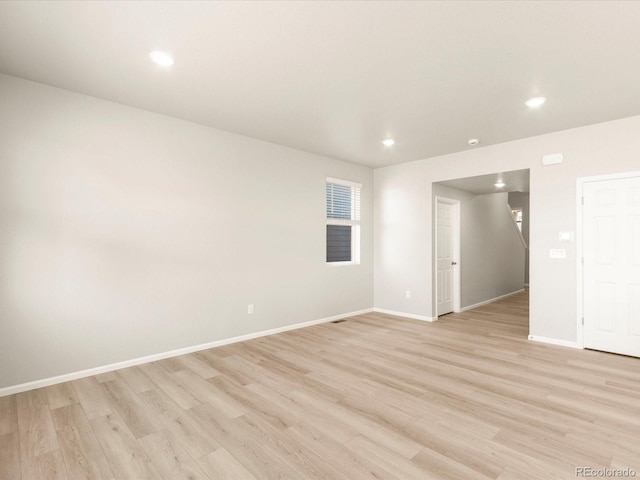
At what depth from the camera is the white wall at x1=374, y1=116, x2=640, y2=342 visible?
3.82 m

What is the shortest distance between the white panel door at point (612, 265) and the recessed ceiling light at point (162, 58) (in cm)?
460

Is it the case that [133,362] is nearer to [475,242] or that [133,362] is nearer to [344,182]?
[344,182]

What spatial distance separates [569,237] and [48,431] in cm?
541

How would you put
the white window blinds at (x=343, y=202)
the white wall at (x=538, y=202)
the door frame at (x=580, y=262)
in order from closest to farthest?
the white wall at (x=538, y=202)
the door frame at (x=580, y=262)
the white window blinds at (x=343, y=202)

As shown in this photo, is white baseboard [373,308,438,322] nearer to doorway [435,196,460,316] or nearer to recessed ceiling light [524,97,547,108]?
doorway [435,196,460,316]

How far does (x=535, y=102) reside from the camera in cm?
322

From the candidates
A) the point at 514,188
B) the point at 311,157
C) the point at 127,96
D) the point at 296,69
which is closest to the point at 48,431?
the point at 127,96

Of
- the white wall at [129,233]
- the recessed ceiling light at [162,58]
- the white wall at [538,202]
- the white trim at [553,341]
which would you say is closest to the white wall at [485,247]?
the white wall at [538,202]

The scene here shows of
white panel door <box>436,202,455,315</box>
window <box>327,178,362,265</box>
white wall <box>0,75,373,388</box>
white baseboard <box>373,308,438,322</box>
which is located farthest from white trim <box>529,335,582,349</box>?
white wall <box>0,75,373,388</box>

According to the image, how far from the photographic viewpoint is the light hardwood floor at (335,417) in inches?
73.5

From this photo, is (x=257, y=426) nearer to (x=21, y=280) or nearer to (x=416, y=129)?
(x=21, y=280)

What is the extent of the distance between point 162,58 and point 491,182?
4896mm

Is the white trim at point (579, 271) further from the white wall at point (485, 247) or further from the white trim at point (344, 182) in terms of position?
the white trim at point (344, 182)

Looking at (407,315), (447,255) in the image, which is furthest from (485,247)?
(407,315)
